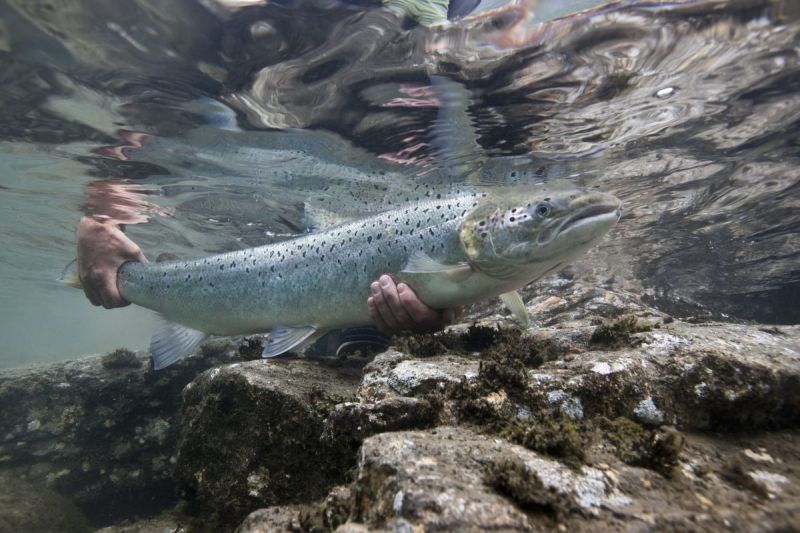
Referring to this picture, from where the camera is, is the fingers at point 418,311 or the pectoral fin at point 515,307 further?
the pectoral fin at point 515,307

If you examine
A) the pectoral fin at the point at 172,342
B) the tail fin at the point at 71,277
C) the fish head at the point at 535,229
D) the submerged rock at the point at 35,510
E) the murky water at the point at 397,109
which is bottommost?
the submerged rock at the point at 35,510

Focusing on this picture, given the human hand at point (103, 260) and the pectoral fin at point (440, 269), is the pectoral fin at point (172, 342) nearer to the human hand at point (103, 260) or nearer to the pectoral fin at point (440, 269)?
the human hand at point (103, 260)

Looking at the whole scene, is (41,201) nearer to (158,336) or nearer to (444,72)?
(158,336)

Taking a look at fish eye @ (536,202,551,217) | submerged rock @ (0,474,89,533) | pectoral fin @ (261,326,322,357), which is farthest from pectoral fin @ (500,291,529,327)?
submerged rock @ (0,474,89,533)

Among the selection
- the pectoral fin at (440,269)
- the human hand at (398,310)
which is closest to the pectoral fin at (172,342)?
the human hand at (398,310)

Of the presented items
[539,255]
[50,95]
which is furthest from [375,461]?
[50,95]

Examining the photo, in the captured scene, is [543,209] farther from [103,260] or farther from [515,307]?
[103,260]

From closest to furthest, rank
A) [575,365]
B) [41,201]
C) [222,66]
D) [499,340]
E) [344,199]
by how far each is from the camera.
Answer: [575,365] < [499,340] < [222,66] < [344,199] < [41,201]
